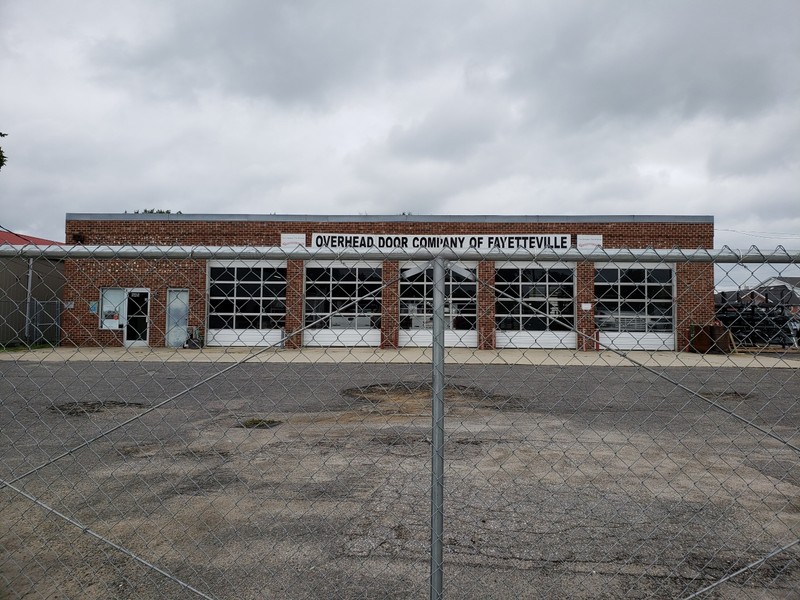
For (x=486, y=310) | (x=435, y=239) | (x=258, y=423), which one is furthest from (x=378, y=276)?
(x=258, y=423)

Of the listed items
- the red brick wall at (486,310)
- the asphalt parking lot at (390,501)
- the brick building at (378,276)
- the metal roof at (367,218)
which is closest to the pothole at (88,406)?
the asphalt parking lot at (390,501)

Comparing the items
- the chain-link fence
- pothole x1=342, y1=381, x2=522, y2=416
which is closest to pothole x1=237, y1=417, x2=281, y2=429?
the chain-link fence

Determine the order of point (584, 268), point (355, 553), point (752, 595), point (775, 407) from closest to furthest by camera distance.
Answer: point (752, 595) < point (355, 553) < point (775, 407) < point (584, 268)

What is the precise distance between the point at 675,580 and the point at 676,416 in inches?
213

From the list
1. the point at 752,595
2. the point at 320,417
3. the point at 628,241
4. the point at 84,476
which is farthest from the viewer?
the point at 628,241

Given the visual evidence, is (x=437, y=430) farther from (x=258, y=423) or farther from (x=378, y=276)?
(x=378, y=276)

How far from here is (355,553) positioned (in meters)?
3.51

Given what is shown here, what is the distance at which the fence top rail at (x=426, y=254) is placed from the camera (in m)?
2.54

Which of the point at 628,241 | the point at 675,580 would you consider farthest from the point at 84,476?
the point at 628,241

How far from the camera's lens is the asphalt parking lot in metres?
3.21

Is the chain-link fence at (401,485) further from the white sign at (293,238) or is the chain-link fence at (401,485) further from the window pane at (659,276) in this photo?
the white sign at (293,238)

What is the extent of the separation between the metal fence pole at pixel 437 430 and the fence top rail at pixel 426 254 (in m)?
0.16

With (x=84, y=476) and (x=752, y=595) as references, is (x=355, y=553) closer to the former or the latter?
(x=752, y=595)

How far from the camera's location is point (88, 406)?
8492mm
